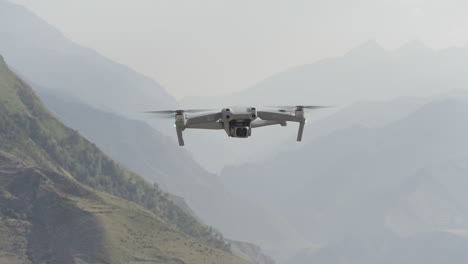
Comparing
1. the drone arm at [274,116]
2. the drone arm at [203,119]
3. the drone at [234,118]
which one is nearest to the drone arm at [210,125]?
the drone at [234,118]

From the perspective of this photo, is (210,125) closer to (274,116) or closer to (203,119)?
(203,119)

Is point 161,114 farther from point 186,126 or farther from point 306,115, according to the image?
point 306,115

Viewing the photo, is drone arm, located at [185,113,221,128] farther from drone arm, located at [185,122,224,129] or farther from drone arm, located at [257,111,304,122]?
drone arm, located at [257,111,304,122]

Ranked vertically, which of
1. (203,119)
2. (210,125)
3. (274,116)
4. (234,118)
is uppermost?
(274,116)

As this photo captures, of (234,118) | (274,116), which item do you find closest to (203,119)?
(234,118)

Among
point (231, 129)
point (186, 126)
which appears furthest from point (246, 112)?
point (186, 126)

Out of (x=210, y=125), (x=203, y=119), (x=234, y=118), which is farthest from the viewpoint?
(x=210, y=125)

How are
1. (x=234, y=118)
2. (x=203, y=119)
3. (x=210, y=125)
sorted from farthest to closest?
(x=210, y=125) → (x=203, y=119) → (x=234, y=118)

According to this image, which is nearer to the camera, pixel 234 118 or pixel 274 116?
pixel 234 118

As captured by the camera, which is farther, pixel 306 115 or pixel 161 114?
pixel 306 115
